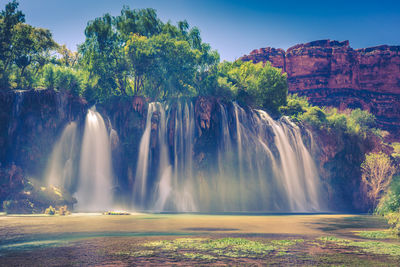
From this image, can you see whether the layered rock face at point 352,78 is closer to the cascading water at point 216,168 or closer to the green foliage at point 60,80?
the cascading water at point 216,168

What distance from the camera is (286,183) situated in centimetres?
5038

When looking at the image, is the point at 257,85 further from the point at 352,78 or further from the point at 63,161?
the point at 352,78

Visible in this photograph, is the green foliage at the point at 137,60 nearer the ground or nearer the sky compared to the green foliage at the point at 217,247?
nearer the sky

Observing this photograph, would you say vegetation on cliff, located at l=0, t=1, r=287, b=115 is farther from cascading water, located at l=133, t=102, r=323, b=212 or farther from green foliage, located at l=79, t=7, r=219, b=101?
cascading water, located at l=133, t=102, r=323, b=212

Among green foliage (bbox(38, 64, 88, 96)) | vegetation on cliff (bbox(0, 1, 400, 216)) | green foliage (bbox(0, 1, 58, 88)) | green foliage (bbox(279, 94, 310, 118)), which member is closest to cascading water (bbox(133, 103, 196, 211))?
vegetation on cliff (bbox(0, 1, 400, 216))

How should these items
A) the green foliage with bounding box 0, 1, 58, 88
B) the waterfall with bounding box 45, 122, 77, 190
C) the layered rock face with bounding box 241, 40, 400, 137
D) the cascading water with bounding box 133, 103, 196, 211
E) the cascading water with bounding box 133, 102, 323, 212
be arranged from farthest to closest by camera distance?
1. the layered rock face with bounding box 241, 40, 400, 137
2. the green foliage with bounding box 0, 1, 58, 88
3. the cascading water with bounding box 133, 102, 323, 212
4. the cascading water with bounding box 133, 103, 196, 211
5. the waterfall with bounding box 45, 122, 77, 190

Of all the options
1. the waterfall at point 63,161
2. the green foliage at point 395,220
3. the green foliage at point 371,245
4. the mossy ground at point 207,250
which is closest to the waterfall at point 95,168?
the waterfall at point 63,161

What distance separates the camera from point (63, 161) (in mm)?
43375

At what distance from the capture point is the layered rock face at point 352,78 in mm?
118688

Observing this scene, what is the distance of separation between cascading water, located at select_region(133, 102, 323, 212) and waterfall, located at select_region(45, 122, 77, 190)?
8012 millimetres

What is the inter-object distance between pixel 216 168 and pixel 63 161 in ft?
61.6

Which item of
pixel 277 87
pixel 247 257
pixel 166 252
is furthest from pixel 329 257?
pixel 277 87

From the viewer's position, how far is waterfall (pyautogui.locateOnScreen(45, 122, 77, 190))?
42.4 meters

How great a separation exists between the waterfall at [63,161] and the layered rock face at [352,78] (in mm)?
93300
